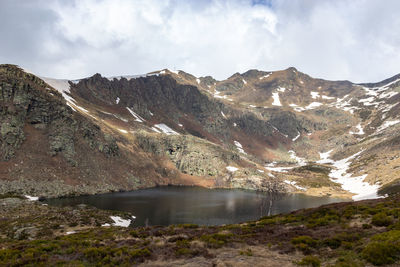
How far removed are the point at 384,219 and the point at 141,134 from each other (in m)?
163

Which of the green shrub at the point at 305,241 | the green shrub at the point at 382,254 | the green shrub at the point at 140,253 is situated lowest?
the green shrub at the point at 140,253

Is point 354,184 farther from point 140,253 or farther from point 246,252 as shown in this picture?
point 140,253

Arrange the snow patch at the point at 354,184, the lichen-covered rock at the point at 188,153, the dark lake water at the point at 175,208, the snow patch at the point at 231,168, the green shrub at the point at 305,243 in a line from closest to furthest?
1. the green shrub at the point at 305,243
2. the dark lake water at the point at 175,208
3. the snow patch at the point at 354,184
4. the lichen-covered rock at the point at 188,153
5. the snow patch at the point at 231,168

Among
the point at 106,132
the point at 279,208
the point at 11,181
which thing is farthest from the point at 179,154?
the point at 11,181

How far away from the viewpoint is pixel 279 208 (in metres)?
104

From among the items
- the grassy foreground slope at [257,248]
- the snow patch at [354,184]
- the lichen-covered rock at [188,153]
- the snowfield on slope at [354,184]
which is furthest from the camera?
the lichen-covered rock at [188,153]

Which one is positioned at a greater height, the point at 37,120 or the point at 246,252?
the point at 37,120

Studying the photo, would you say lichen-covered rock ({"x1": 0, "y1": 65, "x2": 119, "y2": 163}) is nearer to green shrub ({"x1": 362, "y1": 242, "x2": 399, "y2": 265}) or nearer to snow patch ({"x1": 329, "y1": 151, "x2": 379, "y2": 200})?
green shrub ({"x1": 362, "y1": 242, "x2": 399, "y2": 265})

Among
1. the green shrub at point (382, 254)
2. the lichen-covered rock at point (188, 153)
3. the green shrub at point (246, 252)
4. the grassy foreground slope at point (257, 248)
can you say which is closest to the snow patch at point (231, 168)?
the lichen-covered rock at point (188, 153)

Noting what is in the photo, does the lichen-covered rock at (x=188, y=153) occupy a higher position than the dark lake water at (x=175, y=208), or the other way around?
the lichen-covered rock at (x=188, y=153)

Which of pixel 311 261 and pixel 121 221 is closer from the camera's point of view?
pixel 311 261

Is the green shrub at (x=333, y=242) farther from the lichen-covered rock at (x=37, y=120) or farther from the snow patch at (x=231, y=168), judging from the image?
the snow patch at (x=231, y=168)

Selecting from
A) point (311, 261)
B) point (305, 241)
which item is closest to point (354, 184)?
point (305, 241)

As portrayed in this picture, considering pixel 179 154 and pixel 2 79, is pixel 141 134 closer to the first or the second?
pixel 179 154
